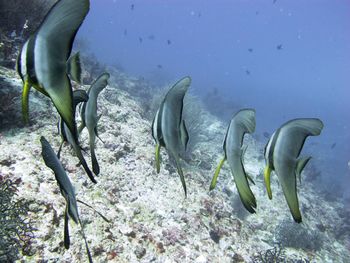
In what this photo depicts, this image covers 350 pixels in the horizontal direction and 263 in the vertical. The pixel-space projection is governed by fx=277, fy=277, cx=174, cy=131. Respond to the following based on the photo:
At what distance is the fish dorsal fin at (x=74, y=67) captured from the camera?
1544mm

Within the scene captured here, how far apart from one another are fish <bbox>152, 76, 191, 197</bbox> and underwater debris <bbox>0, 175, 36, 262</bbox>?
212 cm

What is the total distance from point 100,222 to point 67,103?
9.75 feet

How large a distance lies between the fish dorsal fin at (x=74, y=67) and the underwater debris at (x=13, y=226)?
207cm

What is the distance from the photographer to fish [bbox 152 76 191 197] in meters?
1.61

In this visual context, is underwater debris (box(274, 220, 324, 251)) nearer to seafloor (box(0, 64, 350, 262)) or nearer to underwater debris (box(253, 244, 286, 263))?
seafloor (box(0, 64, 350, 262))

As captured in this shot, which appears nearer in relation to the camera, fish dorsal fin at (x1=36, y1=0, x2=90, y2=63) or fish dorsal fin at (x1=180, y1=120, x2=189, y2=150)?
fish dorsal fin at (x1=36, y1=0, x2=90, y2=63)

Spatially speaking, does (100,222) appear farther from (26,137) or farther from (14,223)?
(26,137)

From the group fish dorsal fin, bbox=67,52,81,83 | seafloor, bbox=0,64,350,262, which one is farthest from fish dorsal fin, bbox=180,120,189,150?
seafloor, bbox=0,64,350,262

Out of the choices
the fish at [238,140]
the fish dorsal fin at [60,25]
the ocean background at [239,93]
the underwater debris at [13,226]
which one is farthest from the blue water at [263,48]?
the fish dorsal fin at [60,25]

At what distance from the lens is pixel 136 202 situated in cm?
452

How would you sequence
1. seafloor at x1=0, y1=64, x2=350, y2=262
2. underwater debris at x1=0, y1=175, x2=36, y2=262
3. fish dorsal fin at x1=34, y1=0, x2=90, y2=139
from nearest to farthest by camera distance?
fish dorsal fin at x1=34, y1=0, x2=90, y2=139
underwater debris at x1=0, y1=175, x2=36, y2=262
seafloor at x1=0, y1=64, x2=350, y2=262

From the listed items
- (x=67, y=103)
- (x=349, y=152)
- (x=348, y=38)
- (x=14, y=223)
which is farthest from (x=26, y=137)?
(x=348, y=38)

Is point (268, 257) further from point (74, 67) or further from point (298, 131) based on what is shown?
point (74, 67)

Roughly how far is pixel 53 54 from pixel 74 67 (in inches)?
20.0
